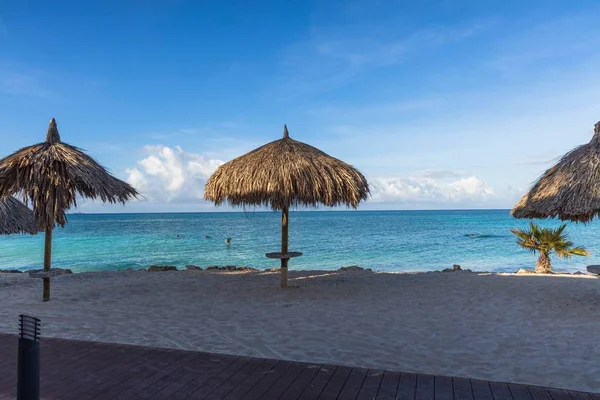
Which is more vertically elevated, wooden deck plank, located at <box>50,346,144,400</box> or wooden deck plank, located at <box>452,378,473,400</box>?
wooden deck plank, located at <box>452,378,473,400</box>

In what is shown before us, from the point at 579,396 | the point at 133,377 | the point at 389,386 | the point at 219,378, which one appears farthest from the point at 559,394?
the point at 133,377

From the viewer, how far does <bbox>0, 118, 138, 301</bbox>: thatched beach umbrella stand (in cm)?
726

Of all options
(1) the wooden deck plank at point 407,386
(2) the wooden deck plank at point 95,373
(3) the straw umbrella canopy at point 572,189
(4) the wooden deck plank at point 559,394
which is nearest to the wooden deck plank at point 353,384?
(1) the wooden deck plank at point 407,386

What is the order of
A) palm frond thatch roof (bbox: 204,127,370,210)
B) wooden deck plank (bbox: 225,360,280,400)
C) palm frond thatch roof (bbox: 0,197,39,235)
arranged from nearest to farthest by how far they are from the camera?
1. wooden deck plank (bbox: 225,360,280,400)
2. palm frond thatch roof (bbox: 204,127,370,210)
3. palm frond thatch roof (bbox: 0,197,39,235)

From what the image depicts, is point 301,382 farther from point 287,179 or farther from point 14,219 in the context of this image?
point 14,219

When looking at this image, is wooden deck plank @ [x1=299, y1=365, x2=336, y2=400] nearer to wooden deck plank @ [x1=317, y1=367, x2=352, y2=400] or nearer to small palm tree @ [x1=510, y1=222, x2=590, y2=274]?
wooden deck plank @ [x1=317, y1=367, x2=352, y2=400]

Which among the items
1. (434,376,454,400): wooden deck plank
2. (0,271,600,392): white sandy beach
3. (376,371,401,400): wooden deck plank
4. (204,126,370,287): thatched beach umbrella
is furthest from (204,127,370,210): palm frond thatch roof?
(434,376,454,400): wooden deck plank

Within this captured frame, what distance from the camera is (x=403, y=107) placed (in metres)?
16.4

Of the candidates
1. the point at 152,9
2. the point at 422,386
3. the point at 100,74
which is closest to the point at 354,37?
the point at 152,9

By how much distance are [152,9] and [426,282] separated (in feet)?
35.9

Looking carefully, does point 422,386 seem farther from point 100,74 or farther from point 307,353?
point 100,74

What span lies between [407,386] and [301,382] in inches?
35.4

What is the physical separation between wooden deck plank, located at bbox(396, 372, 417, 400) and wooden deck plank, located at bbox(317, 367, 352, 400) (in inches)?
18.4

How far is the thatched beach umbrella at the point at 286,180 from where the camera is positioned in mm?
8211
